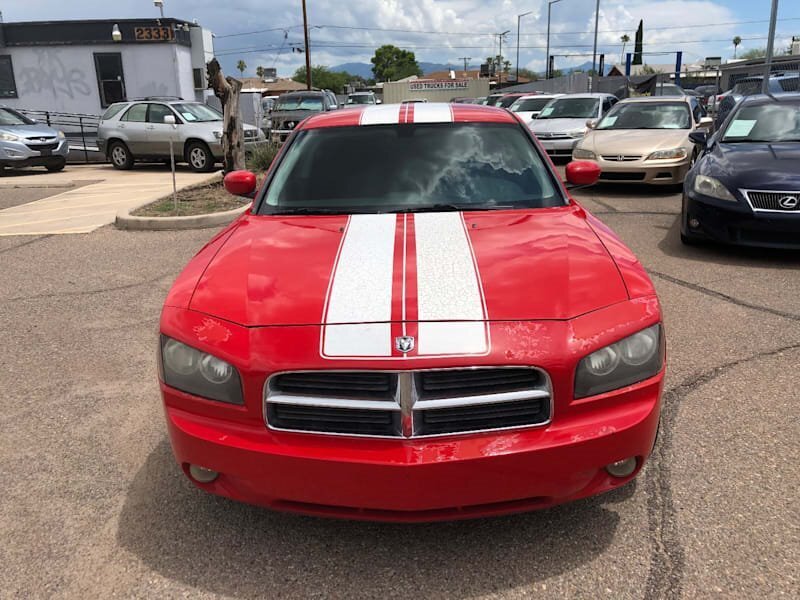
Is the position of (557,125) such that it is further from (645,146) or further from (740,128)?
(740,128)

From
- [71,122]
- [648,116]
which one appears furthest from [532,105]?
[71,122]

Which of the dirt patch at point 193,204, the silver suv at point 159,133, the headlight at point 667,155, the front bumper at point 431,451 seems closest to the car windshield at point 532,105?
the silver suv at point 159,133

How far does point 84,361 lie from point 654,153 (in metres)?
8.82

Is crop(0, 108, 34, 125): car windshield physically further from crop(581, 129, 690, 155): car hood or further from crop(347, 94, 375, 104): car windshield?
crop(347, 94, 375, 104): car windshield

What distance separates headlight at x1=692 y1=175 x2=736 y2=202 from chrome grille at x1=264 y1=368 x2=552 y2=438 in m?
4.99

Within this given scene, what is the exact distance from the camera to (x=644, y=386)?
2.33 metres

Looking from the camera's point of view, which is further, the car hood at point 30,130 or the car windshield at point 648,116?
the car hood at point 30,130

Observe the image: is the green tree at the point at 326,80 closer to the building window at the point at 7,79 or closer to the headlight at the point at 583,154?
the building window at the point at 7,79

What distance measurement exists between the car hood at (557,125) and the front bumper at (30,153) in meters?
11.3

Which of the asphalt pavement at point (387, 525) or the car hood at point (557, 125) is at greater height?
the car hood at point (557, 125)

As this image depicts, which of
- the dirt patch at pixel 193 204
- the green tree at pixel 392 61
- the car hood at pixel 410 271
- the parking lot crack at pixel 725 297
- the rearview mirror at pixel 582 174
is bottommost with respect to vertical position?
the parking lot crack at pixel 725 297

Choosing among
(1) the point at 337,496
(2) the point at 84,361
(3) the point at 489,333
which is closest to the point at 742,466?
(3) the point at 489,333

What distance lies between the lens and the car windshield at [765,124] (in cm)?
720

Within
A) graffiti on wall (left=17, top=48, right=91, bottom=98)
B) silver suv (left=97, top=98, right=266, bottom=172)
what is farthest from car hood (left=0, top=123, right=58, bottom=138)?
graffiti on wall (left=17, top=48, right=91, bottom=98)
